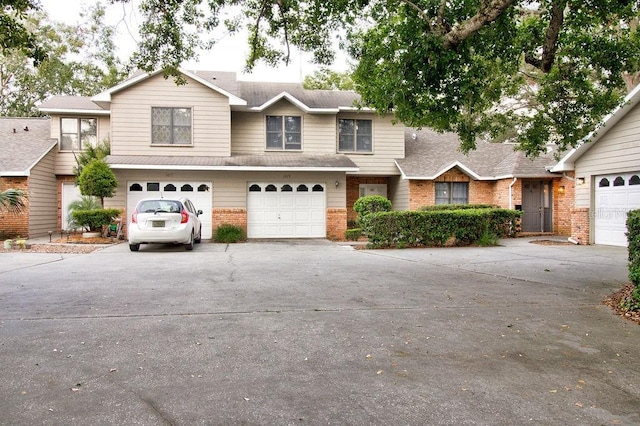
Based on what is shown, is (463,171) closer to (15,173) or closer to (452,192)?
(452,192)

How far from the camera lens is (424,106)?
29.0ft

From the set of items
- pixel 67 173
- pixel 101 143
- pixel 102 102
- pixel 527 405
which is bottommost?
pixel 527 405

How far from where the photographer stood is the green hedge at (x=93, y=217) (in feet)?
50.2

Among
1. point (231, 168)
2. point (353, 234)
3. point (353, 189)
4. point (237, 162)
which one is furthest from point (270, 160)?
point (353, 189)

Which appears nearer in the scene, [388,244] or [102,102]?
[388,244]

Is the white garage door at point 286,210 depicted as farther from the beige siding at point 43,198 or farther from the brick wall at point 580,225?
the brick wall at point 580,225

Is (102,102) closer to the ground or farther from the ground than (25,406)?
farther from the ground

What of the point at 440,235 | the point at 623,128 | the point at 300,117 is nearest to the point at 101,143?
the point at 300,117

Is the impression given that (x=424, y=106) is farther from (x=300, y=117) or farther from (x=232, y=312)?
(x=300, y=117)

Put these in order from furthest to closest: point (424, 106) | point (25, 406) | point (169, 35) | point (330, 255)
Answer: point (330, 255) < point (169, 35) < point (424, 106) < point (25, 406)

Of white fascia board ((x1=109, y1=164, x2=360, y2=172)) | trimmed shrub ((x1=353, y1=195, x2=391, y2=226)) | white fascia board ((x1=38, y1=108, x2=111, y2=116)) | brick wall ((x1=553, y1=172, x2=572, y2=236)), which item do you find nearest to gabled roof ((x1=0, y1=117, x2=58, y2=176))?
white fascia board ((x1=38, y1=108, x2=111, y2=116))

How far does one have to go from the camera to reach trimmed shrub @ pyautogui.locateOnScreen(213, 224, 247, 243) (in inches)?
659

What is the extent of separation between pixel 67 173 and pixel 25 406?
1925 cm

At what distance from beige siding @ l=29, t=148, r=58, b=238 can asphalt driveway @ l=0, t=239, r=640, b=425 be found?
10958 millimetres
